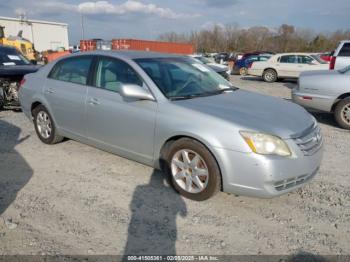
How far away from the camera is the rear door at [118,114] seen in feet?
12.7

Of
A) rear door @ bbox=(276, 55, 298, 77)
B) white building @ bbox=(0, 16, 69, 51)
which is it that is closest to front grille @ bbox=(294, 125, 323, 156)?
rear door @ bbox=(276, 55, 298, 77)

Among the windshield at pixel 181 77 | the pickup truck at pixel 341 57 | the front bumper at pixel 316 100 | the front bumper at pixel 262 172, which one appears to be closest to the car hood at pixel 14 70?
the windshield at pixel 181 77

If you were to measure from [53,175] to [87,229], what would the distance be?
4.86ft

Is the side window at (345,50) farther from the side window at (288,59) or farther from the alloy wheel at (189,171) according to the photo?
the alloy wheel at (189,171)

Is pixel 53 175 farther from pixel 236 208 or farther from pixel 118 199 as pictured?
pixel 236 208

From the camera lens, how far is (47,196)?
373cm

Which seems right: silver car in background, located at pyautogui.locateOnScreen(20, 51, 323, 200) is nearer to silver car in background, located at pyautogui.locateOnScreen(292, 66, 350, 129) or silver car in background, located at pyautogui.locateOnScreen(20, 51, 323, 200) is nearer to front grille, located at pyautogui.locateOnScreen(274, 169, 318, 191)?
front grille, located at pyautogui.locateOnScreen(274, 169, 318, 191)

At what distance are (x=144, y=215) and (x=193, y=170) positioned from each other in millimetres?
704

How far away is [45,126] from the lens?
5.43m

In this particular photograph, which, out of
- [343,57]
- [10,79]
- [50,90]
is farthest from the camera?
[343,57]

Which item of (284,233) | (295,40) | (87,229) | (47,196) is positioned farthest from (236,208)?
(295,40)

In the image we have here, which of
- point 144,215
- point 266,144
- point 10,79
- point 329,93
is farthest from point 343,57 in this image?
point 10,79

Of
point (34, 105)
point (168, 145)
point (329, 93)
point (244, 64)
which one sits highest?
point (329, 93)

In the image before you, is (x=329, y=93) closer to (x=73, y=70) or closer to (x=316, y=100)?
(x=316, y=100)
